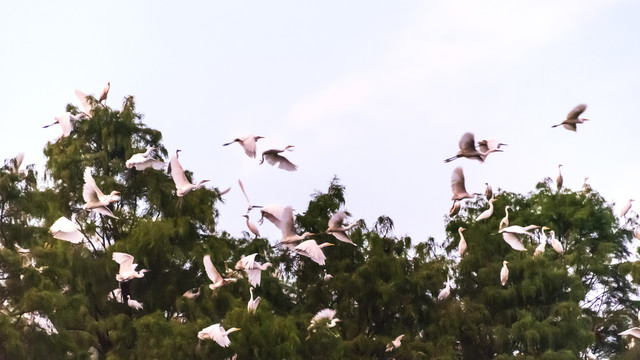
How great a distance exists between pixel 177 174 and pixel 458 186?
17.8ft

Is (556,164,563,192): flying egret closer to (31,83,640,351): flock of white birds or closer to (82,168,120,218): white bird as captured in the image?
(31,83,640,351): flock of white birds

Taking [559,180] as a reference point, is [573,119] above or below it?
below

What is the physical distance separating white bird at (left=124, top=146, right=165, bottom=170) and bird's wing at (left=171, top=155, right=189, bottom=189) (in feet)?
2.06

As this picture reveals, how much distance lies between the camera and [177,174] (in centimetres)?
2366

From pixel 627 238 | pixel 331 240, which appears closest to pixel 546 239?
pixel 627 238

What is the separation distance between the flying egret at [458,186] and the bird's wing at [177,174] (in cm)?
517

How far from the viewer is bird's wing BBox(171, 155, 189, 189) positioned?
2362 cm

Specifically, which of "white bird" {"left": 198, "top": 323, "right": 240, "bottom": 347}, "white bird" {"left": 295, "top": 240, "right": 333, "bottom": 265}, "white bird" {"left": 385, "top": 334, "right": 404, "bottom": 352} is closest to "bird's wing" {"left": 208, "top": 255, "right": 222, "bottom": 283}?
"white bird" {"left": 295, "top": 240, "right": 333, "bottom": 265}

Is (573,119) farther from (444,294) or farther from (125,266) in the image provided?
(125,266)

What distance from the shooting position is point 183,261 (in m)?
25.0

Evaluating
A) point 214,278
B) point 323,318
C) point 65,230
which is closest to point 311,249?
point 323,318

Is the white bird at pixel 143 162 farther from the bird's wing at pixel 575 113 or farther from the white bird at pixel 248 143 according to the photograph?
the bird's wing at pixel 575 113

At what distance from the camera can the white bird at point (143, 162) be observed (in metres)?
23.9

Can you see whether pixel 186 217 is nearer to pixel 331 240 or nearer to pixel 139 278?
pixel 139 278
